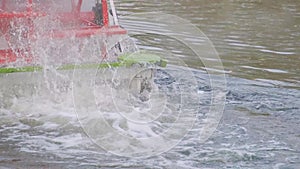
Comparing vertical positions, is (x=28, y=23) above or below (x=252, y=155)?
above

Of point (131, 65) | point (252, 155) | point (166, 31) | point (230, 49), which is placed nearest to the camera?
point (252, 155)

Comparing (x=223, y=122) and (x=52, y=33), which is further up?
(x=52, y=33)

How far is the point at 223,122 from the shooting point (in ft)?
32.0

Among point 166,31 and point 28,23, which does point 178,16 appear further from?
point 28,23

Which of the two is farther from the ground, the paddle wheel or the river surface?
the paddle wheel

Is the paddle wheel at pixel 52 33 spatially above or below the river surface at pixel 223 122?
above

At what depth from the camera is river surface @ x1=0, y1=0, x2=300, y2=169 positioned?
26.8 ft

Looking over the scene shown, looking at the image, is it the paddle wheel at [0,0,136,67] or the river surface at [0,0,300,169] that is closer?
the river surface at [0,0,300,169]

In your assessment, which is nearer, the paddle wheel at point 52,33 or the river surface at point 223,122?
the river surface at point 223,122

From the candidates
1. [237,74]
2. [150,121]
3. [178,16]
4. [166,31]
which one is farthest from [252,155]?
[178,16]

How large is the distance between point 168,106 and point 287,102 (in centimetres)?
193

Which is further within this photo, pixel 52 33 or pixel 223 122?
pixel 52 33

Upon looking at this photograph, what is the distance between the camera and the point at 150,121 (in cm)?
990

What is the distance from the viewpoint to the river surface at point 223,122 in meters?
8.16
